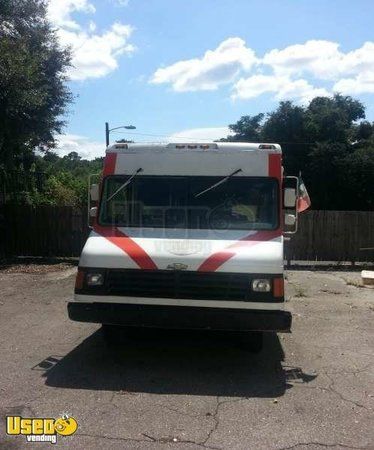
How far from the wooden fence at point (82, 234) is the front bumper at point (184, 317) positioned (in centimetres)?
1099

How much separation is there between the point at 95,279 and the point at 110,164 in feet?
5.40

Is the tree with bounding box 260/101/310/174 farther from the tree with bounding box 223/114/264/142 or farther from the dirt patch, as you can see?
the dirt patch

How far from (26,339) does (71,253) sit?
9906mm

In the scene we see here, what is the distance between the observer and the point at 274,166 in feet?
21.3

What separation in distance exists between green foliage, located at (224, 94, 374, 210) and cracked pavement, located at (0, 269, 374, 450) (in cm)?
3170

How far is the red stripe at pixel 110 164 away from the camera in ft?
21.8

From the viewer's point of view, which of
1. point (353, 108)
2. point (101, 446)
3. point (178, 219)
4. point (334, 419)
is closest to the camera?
point (101, 446)

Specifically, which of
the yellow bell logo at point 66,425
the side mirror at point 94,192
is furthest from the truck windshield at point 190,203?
the yellow bell logo at point 66,425

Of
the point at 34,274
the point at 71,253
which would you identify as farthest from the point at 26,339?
the point at 71,253

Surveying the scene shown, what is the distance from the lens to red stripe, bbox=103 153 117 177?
21.8 ft

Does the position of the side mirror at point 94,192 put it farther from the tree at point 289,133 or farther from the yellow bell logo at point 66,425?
the tree at point 289,133

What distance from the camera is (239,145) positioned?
21.6 feet

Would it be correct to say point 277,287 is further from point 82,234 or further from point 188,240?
point 82,234

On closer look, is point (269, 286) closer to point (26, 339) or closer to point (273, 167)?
point (273, 167)
